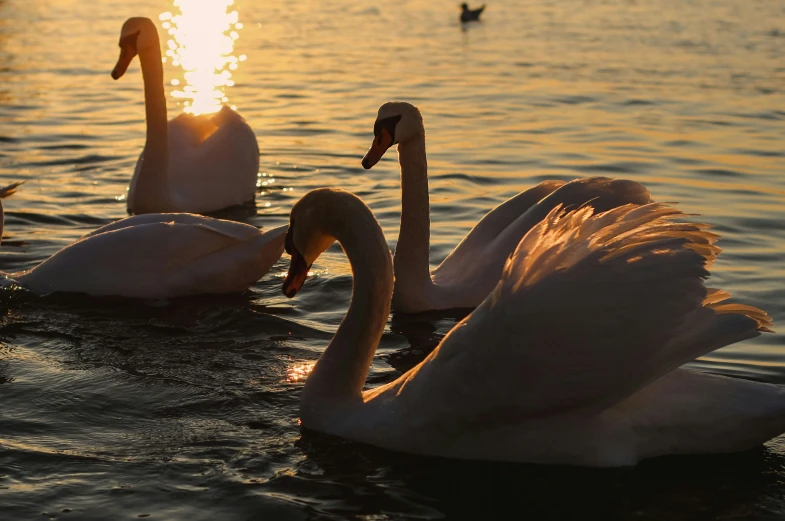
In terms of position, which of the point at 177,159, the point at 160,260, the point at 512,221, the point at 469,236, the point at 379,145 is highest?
the point at 379,145

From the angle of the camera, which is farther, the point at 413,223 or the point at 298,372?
the point at 413,223

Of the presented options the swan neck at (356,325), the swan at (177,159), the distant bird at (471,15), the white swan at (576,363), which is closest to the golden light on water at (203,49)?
the swan at (177,159)

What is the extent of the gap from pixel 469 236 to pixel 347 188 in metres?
3.55

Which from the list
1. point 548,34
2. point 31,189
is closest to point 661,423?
point 31,189

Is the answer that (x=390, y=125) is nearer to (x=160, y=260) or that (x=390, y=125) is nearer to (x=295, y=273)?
(x=160, y=260)

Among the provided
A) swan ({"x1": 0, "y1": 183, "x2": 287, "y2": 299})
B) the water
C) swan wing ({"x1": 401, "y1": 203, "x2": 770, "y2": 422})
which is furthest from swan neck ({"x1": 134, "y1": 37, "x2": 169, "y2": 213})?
swan wing ({"x1": 401, "y1": 203, "x2": 770, "y2": 422})

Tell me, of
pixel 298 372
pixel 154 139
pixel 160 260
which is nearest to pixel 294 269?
pixel 298 372

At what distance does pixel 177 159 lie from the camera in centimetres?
1123

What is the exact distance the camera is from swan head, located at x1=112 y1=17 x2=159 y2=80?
35.4ft

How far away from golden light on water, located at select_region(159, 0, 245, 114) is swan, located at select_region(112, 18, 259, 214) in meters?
1.60

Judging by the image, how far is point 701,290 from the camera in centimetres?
495

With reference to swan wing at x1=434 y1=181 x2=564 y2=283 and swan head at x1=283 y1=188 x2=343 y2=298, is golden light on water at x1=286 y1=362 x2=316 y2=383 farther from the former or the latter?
swan wing at x1=434 y1=181 x2=564 y2=283

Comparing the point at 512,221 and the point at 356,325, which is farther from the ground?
the point at 512,221

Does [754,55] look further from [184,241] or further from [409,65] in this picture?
[184,241]
